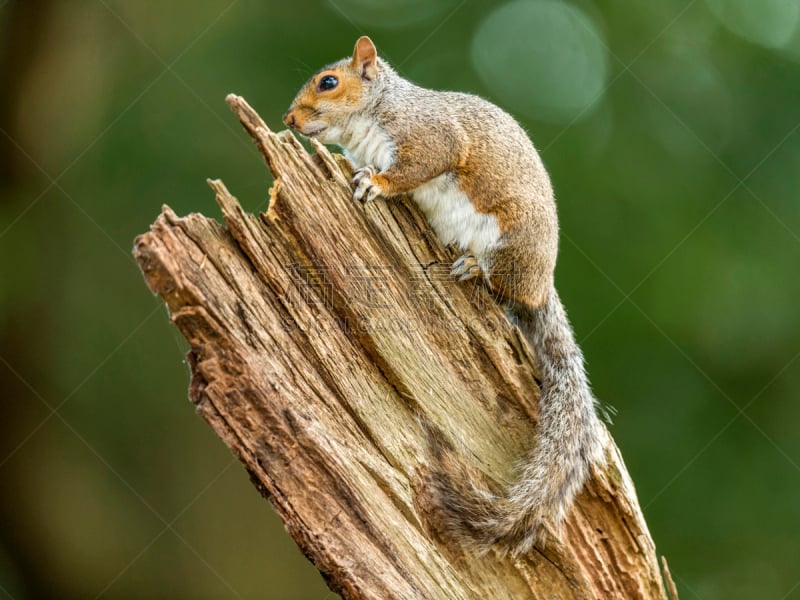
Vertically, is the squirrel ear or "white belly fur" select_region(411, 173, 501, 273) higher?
the squirrel ear

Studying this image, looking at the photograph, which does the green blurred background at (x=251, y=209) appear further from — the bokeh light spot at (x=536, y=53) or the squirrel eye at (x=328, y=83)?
the squirrel eye at (x=328, y=83)

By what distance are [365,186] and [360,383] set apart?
0.69 metres

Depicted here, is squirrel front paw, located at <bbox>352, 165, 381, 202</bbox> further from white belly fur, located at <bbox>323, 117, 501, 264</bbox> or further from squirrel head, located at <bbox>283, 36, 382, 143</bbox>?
squirrel head, located at <bbox>283, 36, 382, 143</bbox>

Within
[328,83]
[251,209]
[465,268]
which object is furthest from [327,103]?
[251,209]

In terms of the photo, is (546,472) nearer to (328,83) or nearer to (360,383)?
(360,383)

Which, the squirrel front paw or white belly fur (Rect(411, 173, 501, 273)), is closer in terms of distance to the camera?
the squirrel front paw

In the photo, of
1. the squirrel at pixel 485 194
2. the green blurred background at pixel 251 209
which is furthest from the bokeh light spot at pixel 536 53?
the squirrel at pixel 485 194

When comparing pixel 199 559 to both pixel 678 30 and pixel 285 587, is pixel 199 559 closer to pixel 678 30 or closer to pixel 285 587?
pixel 285 587

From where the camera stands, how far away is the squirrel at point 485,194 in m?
2.61

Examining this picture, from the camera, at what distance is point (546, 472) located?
8.22 ft

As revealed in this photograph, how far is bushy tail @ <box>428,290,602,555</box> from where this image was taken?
2.39 metres

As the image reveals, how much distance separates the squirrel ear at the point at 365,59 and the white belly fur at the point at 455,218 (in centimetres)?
58

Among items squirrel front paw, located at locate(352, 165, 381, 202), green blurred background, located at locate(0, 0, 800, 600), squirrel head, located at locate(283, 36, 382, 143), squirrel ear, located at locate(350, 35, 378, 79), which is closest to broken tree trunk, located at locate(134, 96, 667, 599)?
squirrel front paw, located at locate(352, 165, 381, 202)

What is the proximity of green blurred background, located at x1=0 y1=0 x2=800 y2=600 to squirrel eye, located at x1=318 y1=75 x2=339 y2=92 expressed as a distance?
268 centimetres
